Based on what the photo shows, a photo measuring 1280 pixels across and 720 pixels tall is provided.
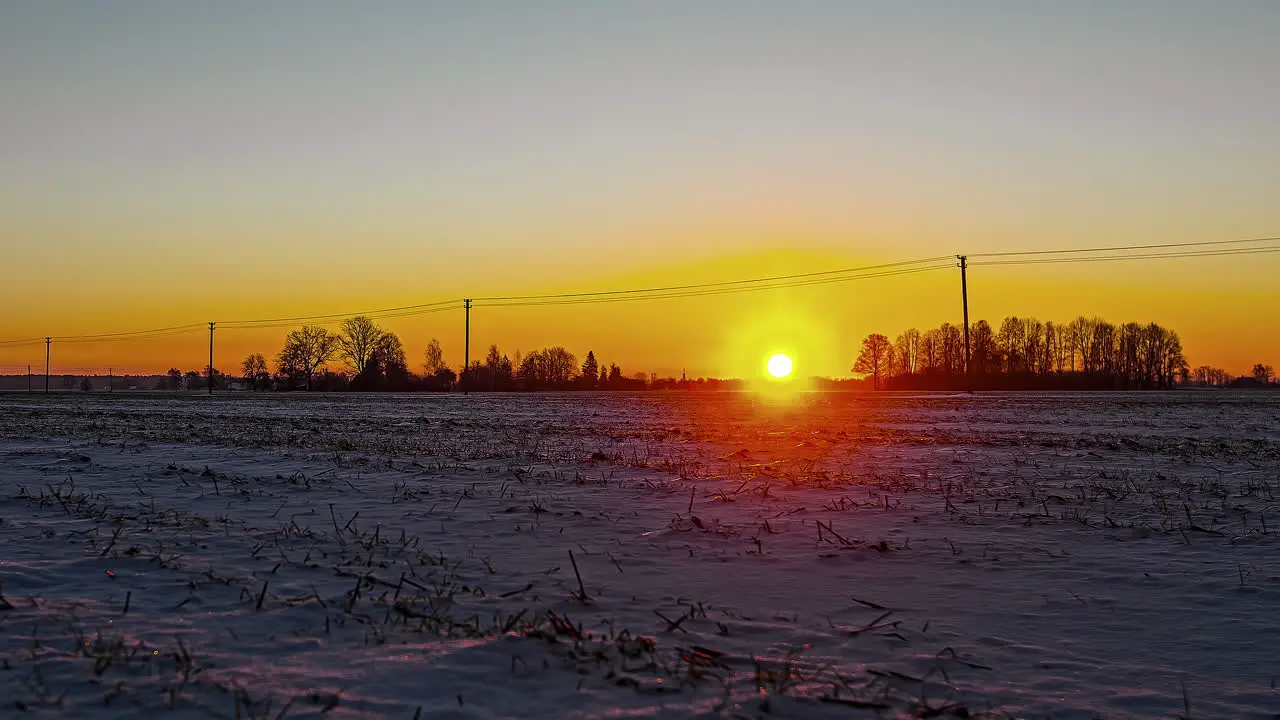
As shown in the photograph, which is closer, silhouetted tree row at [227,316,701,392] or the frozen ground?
the frozen ground

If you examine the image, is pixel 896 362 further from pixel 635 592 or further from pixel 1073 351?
pixel 635 592

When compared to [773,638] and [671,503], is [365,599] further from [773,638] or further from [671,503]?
[671,503]

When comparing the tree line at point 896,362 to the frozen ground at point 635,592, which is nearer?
the frozen ground at point 635,592

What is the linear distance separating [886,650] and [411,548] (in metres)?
4.16

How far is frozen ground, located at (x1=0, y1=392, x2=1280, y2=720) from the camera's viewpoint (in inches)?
155

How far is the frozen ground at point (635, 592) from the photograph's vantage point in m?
3.93

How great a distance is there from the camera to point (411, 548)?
701 cm

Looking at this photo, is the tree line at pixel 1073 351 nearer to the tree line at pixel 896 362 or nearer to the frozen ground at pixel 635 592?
the tree line at pixel 896 362

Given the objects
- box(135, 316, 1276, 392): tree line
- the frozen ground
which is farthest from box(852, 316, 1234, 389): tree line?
the frozen ground

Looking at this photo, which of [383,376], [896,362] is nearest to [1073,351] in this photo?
[896,362]

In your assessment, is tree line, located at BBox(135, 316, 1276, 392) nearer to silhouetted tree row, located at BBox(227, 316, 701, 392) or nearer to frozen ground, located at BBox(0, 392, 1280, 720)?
silhouetted tree row, located at BBox(227, 316, 701, 392)

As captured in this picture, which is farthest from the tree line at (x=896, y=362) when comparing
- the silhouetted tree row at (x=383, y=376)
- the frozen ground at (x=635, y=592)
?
the frozen ground at (x=635, y=592)

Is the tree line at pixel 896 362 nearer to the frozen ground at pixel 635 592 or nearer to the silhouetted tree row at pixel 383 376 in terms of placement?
the silhouetted tree row at pixel 383 376

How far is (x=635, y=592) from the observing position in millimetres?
5750
